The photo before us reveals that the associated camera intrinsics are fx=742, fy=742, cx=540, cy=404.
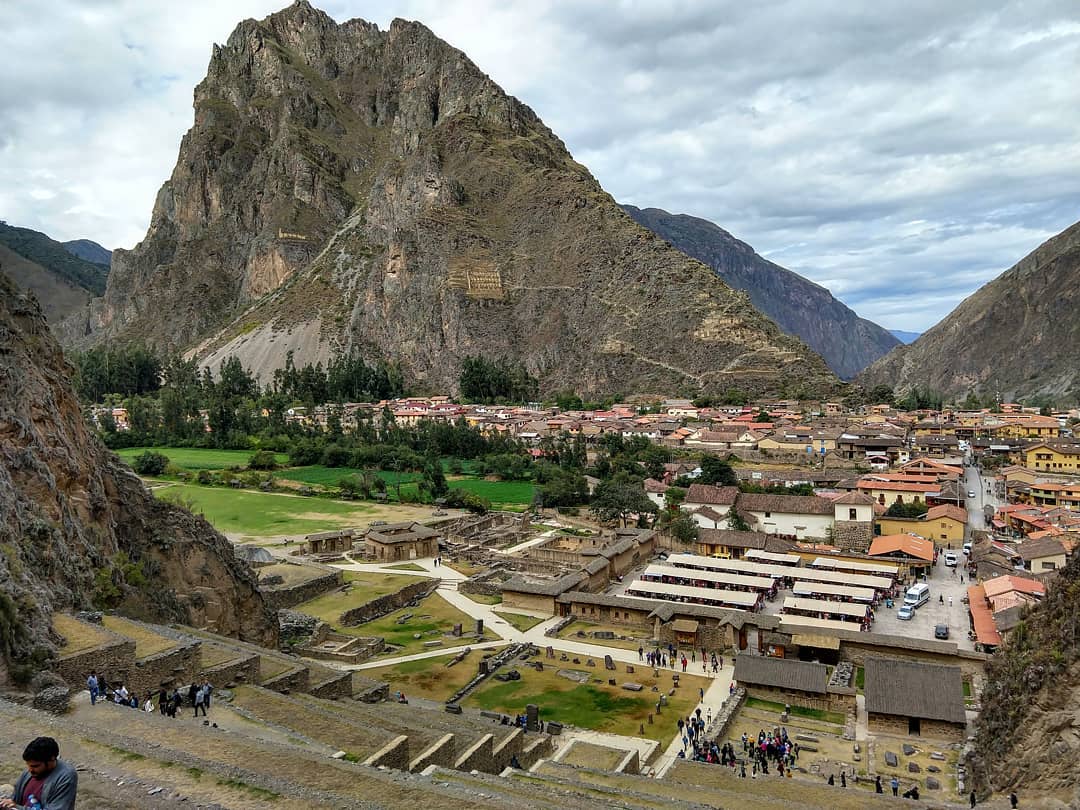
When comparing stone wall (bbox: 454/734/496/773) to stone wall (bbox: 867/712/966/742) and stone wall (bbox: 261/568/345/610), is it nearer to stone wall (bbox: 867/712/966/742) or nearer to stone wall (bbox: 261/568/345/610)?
stone wall (bbox: 867/712/966/742)

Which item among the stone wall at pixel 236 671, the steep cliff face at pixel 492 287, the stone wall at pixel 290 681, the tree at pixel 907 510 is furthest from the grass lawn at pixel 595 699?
the steep cliff face at pixel 492 287

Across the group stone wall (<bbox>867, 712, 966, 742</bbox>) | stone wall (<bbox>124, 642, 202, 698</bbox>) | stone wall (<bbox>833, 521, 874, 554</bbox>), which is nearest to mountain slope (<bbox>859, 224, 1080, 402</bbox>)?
stone wall (<bbox>833, 521, 874, 554</bbox>)

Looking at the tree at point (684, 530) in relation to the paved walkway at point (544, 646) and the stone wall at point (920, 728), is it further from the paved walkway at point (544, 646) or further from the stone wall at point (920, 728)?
the stone wall at point (920, 728)

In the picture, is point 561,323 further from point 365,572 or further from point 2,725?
point 2,725

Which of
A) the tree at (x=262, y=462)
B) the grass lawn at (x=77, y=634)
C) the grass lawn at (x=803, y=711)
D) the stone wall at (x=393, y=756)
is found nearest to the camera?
the stone wall at (x=393, y=756)

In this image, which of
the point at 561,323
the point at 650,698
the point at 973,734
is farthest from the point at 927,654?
the point at 561,323

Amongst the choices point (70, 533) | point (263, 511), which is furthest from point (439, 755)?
point (263, 511)
